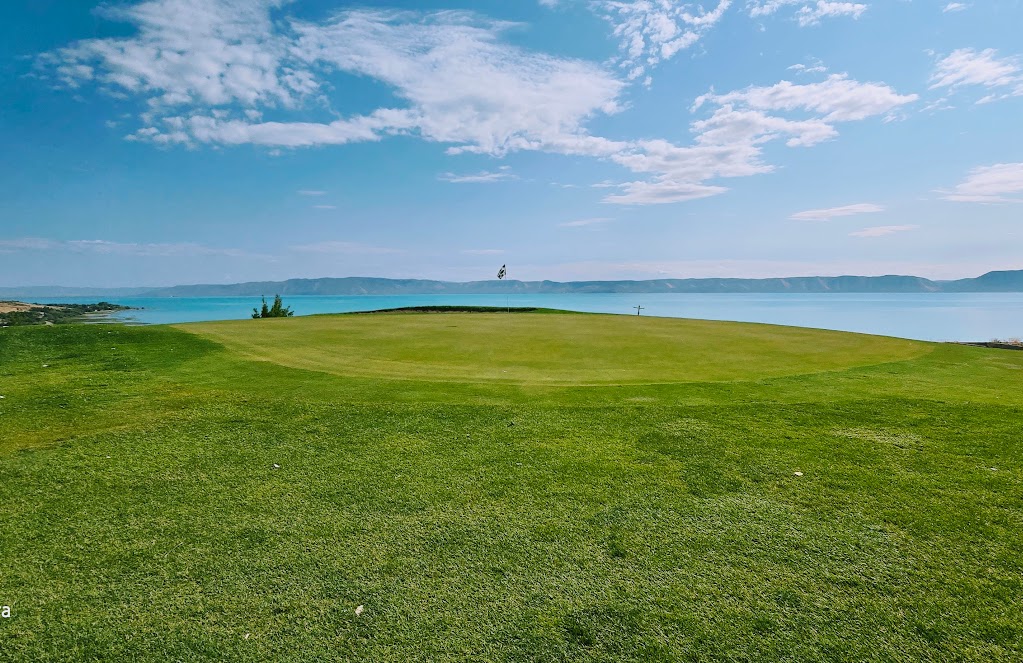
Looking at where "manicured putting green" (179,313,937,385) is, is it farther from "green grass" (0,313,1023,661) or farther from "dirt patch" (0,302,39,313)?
"dirt patch" (0,302,39,313)

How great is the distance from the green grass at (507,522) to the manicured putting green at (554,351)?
5.59ft

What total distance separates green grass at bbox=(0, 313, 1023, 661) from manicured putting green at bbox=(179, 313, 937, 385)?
67.1 inches

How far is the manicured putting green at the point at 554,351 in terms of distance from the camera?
33.3 ft

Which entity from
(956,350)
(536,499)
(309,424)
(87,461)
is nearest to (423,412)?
(309,424)

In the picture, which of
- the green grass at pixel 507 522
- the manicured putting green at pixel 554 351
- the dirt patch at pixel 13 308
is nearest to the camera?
the green grass at pixel 507 522

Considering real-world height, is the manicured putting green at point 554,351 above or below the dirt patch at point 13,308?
below

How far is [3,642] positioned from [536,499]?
3.58 m

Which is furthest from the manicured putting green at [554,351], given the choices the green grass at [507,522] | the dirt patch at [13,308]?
the dirt patch at [13,308]

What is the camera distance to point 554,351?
43.2 feet

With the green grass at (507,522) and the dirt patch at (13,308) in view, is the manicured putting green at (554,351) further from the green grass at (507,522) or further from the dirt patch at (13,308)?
the dirt patch at (13,308)

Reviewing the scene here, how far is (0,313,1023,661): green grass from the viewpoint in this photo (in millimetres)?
2883

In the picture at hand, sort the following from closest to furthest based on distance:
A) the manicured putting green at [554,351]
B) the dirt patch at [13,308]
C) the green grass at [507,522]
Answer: the green grass at [507,522] < the manicured putting green at [554,351] < the dirt patch at [13,308]

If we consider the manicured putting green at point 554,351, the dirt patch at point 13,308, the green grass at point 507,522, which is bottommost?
the green grass at point 507,522

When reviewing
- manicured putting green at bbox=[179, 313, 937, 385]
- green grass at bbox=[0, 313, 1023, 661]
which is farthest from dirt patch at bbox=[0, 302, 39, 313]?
green grass at bbox=[0, 313, 1023, 661]
